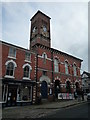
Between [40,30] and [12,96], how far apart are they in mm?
14018

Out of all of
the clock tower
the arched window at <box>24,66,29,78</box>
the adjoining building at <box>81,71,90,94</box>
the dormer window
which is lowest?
the adjoining building at <box>81,71,90,94</box>

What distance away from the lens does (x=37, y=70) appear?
19609 mm

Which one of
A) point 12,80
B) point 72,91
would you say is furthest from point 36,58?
point 72,91

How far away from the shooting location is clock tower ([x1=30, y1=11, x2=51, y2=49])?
23.3 meters

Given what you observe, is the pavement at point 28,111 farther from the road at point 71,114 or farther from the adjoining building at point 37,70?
the adjoining building at point 37,70

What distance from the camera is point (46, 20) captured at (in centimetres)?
2608

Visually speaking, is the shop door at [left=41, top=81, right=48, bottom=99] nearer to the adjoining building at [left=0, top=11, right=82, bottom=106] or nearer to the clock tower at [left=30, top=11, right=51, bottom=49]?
the adjoining building at [left=0, top=11, right=82, bottom=106]

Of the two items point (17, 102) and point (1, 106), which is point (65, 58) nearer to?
point (17, 102)

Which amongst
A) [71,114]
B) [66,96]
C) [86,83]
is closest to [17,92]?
[71,114]

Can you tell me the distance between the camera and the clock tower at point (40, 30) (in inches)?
918

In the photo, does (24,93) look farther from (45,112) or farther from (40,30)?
(40,30)

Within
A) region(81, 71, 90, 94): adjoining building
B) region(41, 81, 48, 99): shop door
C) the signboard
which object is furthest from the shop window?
region(81, 71, 90, 94): adjoining building

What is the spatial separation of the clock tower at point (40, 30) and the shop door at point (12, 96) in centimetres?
1035

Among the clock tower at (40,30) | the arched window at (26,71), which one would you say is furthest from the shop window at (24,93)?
the clock tower at (40,30)
